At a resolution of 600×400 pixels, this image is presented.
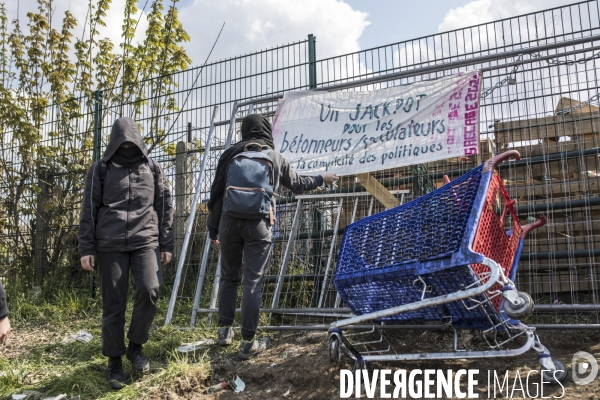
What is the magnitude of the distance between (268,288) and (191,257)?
1064 mm

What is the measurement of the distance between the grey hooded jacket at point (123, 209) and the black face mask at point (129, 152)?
0.06 meters

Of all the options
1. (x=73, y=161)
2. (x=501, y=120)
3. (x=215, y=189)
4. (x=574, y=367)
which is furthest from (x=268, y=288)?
(x=73, y=161)

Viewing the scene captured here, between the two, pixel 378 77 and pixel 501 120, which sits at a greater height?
pixel 378 77

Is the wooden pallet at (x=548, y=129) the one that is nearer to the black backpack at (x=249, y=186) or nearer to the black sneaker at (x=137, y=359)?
the black backpack at (x=249, y=186)

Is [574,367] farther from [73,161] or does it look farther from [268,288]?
[73,161]

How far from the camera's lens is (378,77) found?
5.20 metres

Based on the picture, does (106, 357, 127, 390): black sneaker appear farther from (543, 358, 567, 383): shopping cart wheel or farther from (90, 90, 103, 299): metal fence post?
(90, 90, 103, 299): metal fence post

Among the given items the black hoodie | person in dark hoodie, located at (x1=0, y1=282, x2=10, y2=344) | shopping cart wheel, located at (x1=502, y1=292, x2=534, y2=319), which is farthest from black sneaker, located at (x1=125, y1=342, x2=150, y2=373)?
shopping cart wheel, located at (x1=502, y1=292, x2=534, y2=319)

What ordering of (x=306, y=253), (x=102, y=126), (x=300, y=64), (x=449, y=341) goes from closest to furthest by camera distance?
1. (x=449, y=341)
2. (x=306, y=253)
3. (x=300, y=64)
4. (x=102, y=126)

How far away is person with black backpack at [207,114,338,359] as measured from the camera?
4.01 m

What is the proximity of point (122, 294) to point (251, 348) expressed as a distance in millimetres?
1067

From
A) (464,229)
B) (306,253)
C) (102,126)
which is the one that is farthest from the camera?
(102,126)

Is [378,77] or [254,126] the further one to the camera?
[378,77]

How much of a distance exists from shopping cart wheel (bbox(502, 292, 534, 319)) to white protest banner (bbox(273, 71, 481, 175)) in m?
1.89
